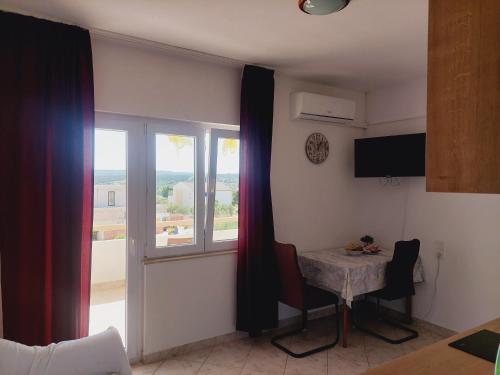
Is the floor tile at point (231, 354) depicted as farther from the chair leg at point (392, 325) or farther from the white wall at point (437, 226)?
the white wall at point (437, 226)

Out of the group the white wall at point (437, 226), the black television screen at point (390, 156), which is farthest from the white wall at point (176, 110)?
the white wall at point (437, 226)

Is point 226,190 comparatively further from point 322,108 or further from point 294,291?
point 322,108

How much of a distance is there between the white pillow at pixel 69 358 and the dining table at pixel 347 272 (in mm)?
2089

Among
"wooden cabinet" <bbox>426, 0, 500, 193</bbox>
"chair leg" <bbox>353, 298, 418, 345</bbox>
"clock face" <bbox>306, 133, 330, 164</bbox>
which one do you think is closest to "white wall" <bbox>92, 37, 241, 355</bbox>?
"clock face" <bbox>306, 133, 330, 164</bbox>

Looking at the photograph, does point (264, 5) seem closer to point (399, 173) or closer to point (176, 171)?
point (176, 171)

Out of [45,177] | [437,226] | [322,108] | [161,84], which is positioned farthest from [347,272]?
[45,177]

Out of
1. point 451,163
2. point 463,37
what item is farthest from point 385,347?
point 463,37

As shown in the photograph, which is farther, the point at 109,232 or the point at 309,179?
the point at 309,179

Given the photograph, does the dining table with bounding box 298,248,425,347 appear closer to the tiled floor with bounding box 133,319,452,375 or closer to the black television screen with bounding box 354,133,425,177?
the tiled floor with bounding box 133,319,452,375

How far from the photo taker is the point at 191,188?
3250 mm

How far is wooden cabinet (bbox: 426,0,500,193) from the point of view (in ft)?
3.16

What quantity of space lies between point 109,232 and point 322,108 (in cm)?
242

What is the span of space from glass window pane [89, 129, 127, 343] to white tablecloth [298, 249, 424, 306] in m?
1.80

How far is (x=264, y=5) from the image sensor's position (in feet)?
7.25
